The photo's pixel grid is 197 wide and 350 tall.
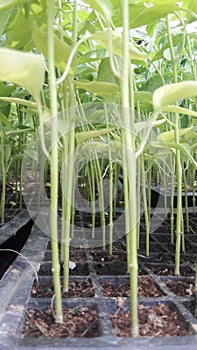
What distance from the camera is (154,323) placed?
0.44 m

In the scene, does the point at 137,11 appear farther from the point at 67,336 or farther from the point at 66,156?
the point at 67,336

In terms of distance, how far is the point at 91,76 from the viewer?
94 cm

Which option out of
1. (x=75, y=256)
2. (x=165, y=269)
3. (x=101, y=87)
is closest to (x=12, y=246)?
(x=75, y=256)

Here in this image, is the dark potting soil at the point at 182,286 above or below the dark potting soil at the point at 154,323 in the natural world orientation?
below

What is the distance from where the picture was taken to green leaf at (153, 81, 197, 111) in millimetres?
359

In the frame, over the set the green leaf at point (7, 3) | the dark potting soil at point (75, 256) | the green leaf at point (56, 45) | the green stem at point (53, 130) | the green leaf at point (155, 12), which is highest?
the green leaf at point (155, 12)

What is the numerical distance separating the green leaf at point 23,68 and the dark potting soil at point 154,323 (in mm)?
258

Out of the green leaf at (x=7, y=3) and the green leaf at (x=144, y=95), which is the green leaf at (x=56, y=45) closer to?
the green leaf at (x=7, y=3)

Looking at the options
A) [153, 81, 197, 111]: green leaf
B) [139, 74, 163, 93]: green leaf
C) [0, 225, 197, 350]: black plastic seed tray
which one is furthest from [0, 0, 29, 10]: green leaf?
[139, 74, 163, 93]: green leaf

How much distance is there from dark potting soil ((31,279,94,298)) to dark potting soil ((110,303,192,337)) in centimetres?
8

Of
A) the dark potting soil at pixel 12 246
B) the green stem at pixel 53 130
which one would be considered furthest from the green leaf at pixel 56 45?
the dark potting soil at pixel 12 246

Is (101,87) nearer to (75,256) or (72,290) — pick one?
(72,290)

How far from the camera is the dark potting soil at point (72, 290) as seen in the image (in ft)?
1.72

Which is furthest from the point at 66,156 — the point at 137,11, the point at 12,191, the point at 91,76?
the point at 12,191
